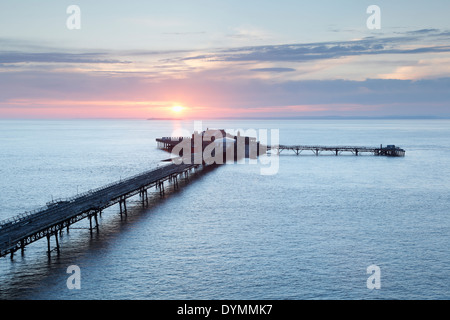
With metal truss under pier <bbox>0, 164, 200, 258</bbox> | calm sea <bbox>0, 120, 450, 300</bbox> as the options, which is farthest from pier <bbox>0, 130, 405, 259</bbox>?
calm sea <bbox>0, 120, 450, 300</bbox>

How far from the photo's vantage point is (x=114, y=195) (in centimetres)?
5538

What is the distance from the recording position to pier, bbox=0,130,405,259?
3875cm

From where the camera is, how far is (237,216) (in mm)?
55812

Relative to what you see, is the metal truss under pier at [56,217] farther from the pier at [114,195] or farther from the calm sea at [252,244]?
the calm sea at [252,244]

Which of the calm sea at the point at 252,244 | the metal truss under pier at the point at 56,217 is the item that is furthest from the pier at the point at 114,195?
the calm sea at the point at 252,244

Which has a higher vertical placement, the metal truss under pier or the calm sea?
the metal truss under pier

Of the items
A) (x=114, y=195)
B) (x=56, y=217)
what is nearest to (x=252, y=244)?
(x=56, y=217)

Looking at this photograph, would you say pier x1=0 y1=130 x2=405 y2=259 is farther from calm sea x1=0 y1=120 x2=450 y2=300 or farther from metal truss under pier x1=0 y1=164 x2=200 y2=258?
calm sea x1=0 y1=120 x2=450 y2=300

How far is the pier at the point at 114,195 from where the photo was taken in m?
38.8

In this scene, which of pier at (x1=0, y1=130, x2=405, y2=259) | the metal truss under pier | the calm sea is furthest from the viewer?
pier at (x1=0, y1=130, x2=405, y2=259)

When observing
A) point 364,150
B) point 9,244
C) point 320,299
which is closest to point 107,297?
point 9,244

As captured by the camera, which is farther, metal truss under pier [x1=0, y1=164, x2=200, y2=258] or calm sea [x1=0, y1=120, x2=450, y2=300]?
metal truss under pier [x1=0, y1=164, x2=200, y2=258]

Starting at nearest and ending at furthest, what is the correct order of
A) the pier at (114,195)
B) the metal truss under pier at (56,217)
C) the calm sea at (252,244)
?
the calm sea at (252,244)
the metal truss under pier at (56,217)
the pier at (114,195)
